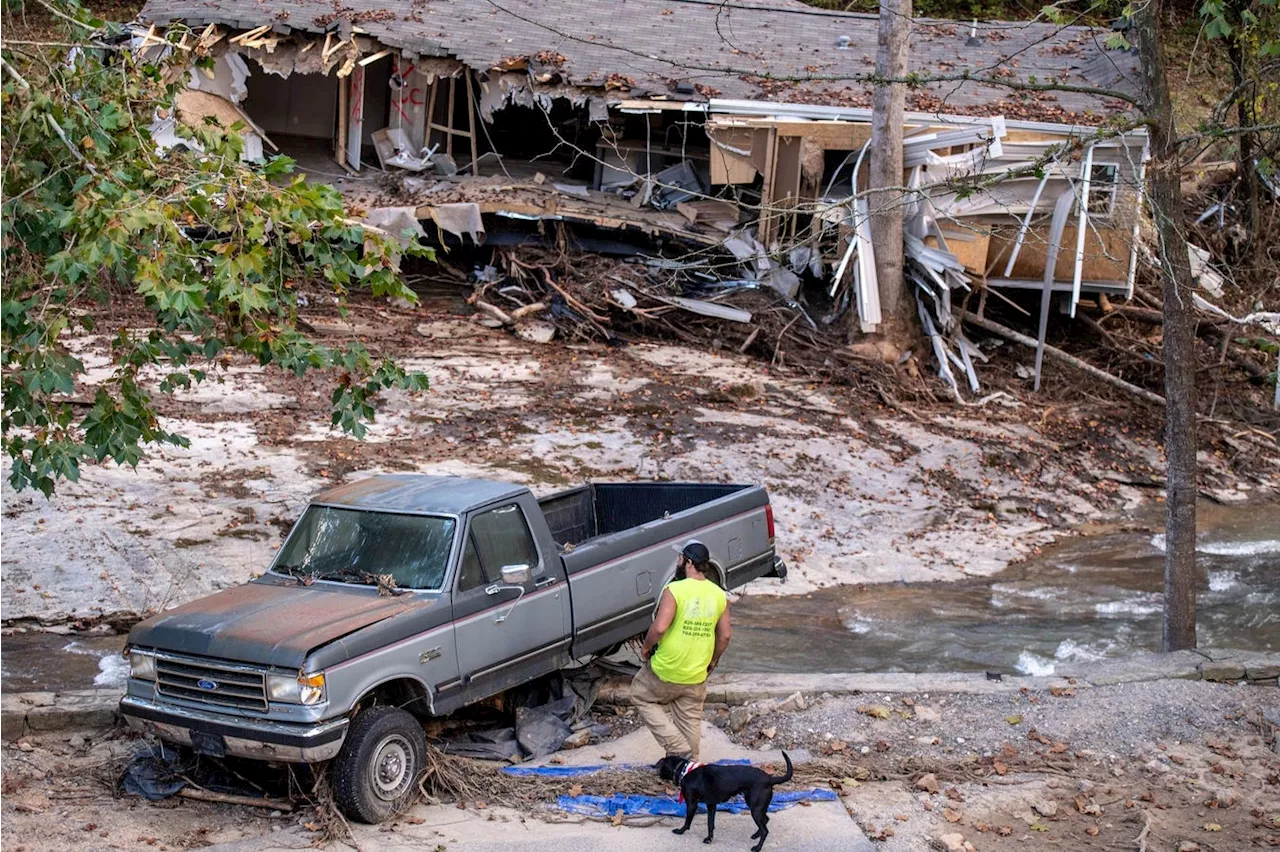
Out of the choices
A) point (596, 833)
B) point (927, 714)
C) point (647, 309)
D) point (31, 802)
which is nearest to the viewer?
point (596, 833)

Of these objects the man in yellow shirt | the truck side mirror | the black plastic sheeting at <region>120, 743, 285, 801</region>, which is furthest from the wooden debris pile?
the black plastic sheeting at <region>120, 743, 285, 801</region>

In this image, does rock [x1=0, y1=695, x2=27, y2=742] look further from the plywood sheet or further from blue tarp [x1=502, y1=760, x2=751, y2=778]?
the plywood sheet

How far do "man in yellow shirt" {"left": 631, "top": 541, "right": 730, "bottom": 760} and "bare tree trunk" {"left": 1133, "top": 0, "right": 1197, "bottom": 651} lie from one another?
16.0ft

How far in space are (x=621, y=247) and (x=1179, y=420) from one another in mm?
12951

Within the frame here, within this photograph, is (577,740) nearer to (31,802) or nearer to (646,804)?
(646,804)

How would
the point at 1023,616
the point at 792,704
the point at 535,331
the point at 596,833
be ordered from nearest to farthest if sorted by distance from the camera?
the point at 596,833 < the point at 792,704 < the point at 1023,616 < the point at 535,331

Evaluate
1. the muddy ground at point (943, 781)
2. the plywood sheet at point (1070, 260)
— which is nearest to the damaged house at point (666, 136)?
the plywood sheet at point (1070, 260)

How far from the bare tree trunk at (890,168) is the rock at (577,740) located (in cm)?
1251

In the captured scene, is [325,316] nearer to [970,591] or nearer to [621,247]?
[621,247]

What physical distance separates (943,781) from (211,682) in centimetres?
444

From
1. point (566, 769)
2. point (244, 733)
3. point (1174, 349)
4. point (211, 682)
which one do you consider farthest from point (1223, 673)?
point (211, 682)

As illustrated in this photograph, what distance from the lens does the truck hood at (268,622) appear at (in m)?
6.96

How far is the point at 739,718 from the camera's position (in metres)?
8.80

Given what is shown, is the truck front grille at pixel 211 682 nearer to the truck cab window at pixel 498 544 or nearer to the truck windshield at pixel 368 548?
the truck windshield at pixel 368 548
